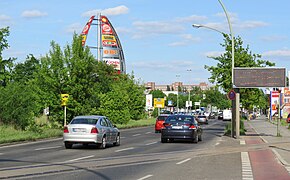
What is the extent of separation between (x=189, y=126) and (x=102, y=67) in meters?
48.7

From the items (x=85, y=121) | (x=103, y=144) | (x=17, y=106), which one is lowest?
(x=103, y=144)

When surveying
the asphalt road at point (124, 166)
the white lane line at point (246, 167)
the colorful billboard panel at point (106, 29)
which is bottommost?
the white lane line at point (246, 167)

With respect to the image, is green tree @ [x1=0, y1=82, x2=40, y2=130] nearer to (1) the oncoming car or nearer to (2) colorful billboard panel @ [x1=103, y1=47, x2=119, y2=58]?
(1) the oncoming car

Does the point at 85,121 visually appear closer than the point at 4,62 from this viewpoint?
Yes

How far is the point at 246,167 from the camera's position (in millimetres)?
16422

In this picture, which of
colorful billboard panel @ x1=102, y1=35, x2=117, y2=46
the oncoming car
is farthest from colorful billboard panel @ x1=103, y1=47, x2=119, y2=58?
the oncoming car

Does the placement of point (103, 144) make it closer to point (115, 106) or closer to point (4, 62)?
point (115, 106)

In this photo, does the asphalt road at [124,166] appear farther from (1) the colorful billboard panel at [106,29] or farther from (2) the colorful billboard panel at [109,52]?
(1) the colorful billboard panel at [106,29]

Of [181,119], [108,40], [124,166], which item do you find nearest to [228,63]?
[181,119]

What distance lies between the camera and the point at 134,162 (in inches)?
683

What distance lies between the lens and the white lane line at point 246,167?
13945mm

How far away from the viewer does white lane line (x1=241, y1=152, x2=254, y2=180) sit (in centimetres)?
1394

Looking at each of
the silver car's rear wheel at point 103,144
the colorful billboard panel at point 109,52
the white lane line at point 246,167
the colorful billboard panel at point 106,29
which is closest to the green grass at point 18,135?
the silver car's rear wheel at point 103,144

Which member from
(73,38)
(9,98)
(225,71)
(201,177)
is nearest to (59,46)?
(73,38)
